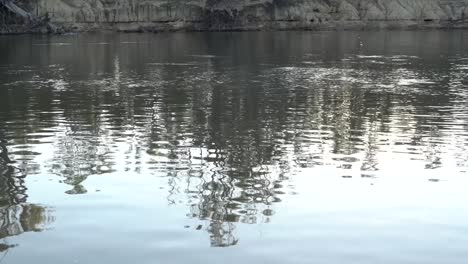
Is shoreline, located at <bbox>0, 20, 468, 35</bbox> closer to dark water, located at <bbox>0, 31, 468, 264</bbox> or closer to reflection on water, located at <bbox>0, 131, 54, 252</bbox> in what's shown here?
dark water, located at <bbox>0, 31, 468, 264</bbox>

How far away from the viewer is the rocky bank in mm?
77438

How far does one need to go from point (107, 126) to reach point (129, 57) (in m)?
24.7

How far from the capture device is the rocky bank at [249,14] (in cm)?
7744

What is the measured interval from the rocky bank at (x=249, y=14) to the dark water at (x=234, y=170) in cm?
4995

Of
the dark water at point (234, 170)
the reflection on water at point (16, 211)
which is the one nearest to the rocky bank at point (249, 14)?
the dark water at point (234, 170)

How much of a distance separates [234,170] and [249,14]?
7138 centimetres

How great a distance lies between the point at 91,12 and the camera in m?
77.8

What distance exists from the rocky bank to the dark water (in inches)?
1966

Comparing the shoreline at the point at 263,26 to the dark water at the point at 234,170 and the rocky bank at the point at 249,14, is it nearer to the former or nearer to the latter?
the rocky bank at the point at 249,14

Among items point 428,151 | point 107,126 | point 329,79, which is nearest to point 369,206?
point 428,151

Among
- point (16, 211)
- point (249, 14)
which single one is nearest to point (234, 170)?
point (16, 211)

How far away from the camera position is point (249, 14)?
82.8m

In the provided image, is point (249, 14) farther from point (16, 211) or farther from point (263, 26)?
point (16, 211)

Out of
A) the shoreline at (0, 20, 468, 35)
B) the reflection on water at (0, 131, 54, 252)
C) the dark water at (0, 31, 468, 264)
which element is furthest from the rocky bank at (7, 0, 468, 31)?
the reflection on water at (0, 131, 54, 252)
